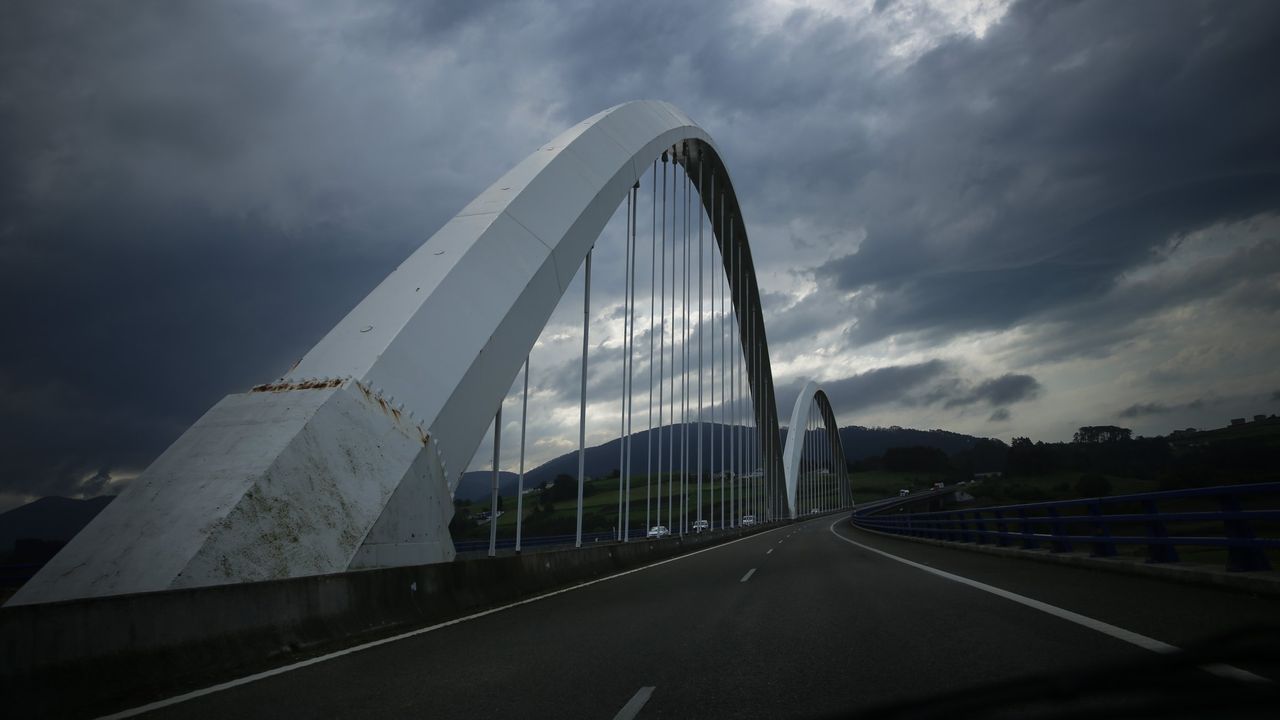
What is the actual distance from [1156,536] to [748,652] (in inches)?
249

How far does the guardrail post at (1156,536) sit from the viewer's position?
340 inches

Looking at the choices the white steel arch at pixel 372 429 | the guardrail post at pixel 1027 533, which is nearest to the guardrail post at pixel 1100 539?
the guardrail post at pixel 1027 533

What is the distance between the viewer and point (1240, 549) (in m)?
7.12

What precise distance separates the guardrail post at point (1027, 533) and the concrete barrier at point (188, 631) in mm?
9920

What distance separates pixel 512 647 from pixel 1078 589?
5867mm

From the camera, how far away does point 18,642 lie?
3.99 meters

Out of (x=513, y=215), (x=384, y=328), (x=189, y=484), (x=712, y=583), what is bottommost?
(x=712, y=583)

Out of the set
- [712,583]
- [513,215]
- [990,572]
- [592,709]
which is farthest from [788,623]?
[513,215]

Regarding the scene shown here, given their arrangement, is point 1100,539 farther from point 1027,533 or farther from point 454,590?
point 454,590

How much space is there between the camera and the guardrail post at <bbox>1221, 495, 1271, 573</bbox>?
7.05 metres

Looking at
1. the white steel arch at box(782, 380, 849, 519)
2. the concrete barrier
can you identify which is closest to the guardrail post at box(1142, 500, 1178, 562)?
the concrete barrier

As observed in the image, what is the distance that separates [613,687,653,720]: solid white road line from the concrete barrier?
293 centimetres

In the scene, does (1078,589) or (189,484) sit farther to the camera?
(1078,589)

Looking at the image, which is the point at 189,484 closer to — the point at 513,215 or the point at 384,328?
the point at 384,328
